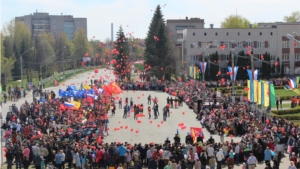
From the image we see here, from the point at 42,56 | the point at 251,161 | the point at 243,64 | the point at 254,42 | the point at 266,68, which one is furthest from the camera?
the point at 42,56

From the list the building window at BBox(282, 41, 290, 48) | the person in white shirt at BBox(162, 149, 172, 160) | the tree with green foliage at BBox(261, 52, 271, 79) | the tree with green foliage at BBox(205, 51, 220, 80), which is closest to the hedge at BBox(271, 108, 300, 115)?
the person in white shirt at BBox(162, 149, 172, 160)

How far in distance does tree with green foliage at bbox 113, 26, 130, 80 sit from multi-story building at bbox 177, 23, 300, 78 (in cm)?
1048

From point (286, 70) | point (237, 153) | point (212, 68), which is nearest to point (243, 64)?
point (212, 68)

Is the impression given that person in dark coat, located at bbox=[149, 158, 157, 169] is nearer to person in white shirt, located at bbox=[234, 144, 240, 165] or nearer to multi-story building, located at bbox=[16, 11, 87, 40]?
person in white shirt, located at bbox=[234, 144, 240, 165]

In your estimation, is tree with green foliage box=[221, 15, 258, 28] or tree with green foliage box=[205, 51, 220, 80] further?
tree with green foliage box=[221, 15, 258, 28]

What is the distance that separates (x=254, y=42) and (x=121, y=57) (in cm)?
2225

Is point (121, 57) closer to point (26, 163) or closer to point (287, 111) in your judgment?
point (287, 111)

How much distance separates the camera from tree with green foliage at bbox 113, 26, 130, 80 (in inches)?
3214

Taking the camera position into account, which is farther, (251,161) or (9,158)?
(9,158)

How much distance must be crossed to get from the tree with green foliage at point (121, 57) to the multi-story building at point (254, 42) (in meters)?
10.5

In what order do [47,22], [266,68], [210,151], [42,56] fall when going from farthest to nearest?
1. [47,22]
2. [42,56]
3. [266,68]
4. [210,151]

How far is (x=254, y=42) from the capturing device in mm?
87562

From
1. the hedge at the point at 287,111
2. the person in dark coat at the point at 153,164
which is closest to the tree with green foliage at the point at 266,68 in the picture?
the hedge at the point at 287,111

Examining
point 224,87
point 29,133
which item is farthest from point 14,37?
point 29,133
